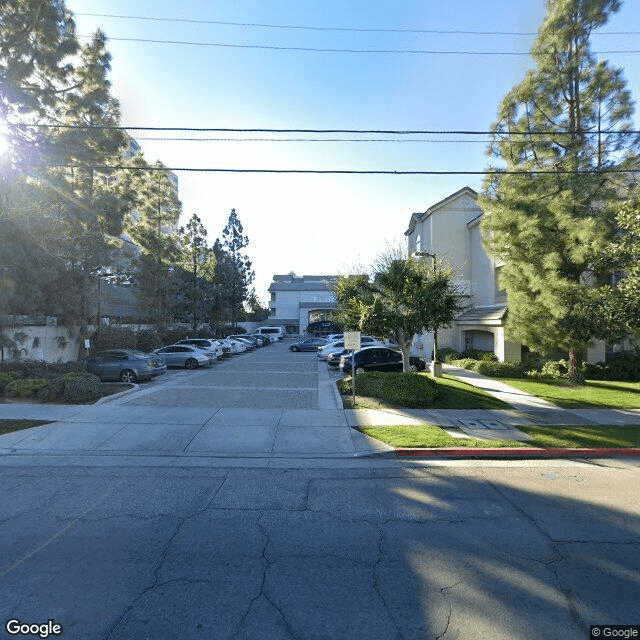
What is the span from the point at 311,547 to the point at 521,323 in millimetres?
14713

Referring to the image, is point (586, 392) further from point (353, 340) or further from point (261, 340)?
point (261, 340)

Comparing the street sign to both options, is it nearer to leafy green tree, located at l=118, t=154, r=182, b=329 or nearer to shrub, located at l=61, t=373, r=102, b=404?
shrub, located at l=61, t=373, r=102, b=404

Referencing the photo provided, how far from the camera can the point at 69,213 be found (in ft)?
56.9

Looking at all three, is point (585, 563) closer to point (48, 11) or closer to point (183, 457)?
point (183, 457)

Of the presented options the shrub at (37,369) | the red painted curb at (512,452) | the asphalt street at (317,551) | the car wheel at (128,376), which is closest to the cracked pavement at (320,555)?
the asphalt street at (317,551)

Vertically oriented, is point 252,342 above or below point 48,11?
below

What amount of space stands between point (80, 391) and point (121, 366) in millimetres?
5195

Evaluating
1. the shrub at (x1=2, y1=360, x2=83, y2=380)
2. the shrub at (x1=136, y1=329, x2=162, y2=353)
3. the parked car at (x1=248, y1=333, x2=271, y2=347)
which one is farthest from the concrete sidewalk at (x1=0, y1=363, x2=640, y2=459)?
the parked car at (x1=248, y1=333, x2=271, y2=347)

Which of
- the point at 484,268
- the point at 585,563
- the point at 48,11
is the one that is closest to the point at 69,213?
the point at 48,11

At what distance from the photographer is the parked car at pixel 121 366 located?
16672 mm

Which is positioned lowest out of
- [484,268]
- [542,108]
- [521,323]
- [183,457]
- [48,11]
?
[183,457]

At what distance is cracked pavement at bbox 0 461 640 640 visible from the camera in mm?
3086

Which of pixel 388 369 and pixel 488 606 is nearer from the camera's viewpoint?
pixel 488 606

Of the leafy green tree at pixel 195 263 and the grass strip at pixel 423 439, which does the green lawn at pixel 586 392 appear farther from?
the leafy green tree at pixel 195 263
